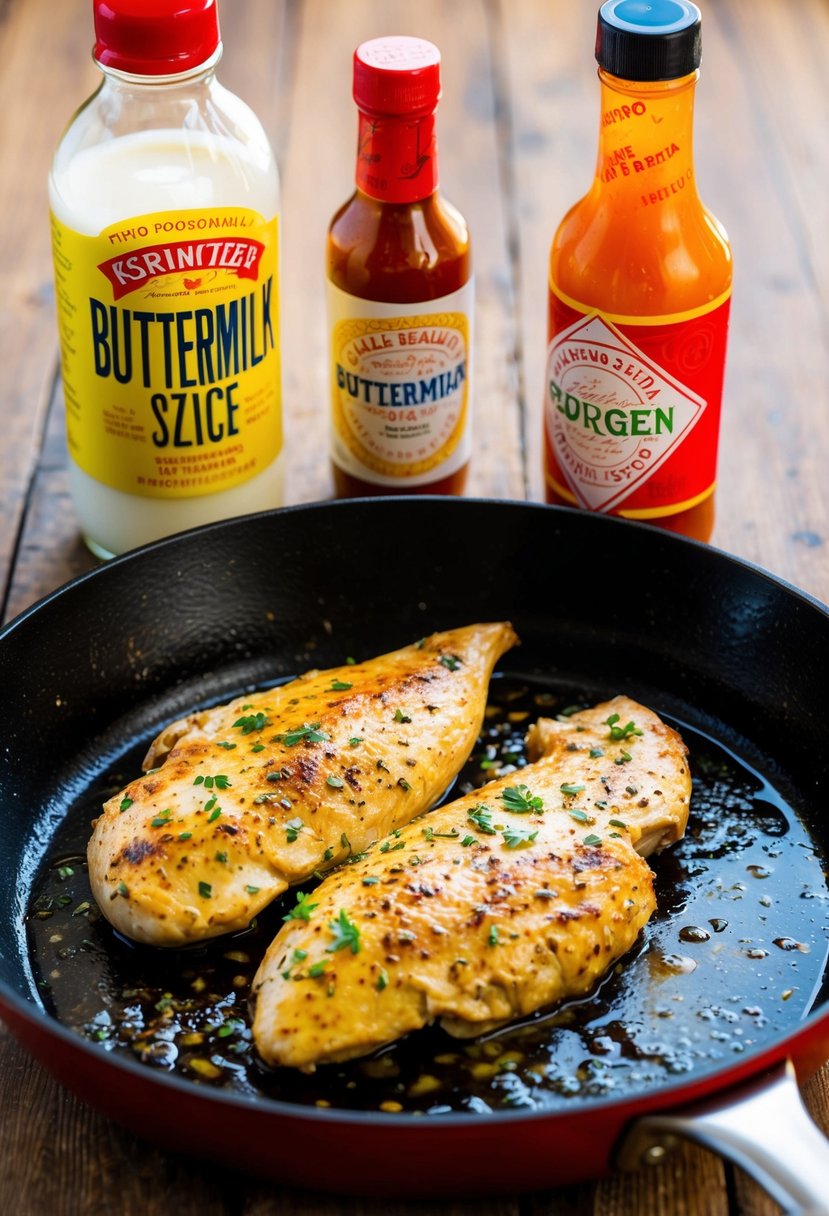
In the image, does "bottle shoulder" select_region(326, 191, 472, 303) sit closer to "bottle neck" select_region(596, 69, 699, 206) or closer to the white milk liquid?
the white milk liquid

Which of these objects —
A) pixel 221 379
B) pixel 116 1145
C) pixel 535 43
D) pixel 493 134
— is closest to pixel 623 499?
pixel 221 379

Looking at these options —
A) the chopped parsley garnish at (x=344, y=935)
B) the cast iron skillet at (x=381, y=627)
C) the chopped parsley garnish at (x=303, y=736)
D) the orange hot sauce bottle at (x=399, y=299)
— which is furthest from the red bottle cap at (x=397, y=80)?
the chopped parsley garnish at (x=344, y=935)

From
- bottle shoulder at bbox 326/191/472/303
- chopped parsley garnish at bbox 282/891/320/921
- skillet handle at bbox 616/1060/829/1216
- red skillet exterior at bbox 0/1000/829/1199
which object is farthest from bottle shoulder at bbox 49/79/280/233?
skillet handle at bbox 616/1060/829/1216

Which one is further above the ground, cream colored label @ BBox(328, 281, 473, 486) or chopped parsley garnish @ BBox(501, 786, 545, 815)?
cream colored label @ BBox(328, 281, 473, 486)

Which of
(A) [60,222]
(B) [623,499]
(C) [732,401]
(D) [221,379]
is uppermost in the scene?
(A) [60,222]

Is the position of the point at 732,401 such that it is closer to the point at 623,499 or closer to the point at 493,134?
the point at 623,499
